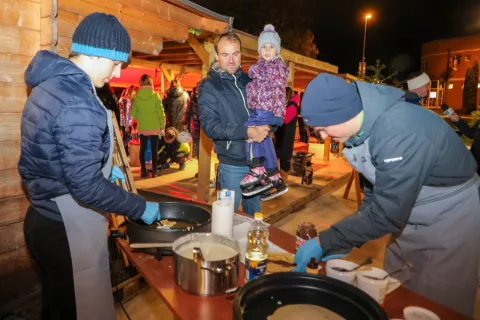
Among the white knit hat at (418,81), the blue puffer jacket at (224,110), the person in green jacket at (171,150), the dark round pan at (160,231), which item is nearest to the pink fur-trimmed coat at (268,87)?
the blue puffer jacket at (224,110)

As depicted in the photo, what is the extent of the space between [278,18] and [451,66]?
37764 mm

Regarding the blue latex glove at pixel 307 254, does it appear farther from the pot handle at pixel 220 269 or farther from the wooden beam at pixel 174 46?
the wooden beam at pixel 174 46

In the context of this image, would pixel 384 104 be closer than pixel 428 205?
Yes

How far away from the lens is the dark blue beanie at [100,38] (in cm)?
189

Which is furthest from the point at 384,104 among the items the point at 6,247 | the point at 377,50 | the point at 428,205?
the point at 377,50

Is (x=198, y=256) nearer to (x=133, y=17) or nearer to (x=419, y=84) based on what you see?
(x=133, y=17)

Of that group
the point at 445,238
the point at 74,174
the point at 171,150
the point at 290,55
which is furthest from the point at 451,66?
the point at 74,174

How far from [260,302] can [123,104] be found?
341 inches

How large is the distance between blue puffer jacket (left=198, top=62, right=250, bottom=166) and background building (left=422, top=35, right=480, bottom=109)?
53203mm

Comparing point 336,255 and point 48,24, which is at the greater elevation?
point 48,24

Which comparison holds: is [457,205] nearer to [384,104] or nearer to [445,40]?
[384,104]

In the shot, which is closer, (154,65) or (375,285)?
(375,285)

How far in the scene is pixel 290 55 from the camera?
8562 millimetres

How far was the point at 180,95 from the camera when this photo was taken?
376 inches
